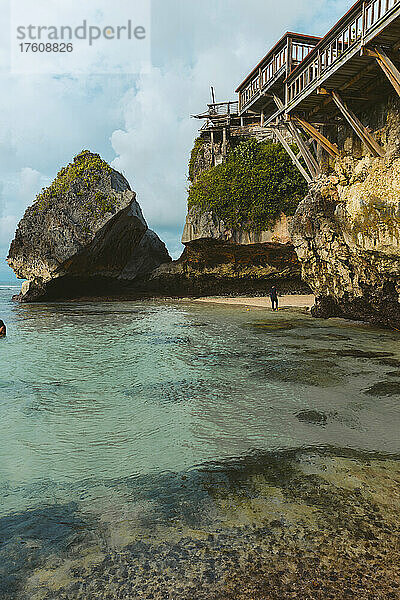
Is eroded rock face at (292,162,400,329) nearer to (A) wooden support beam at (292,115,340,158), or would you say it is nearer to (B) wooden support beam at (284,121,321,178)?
(A) wooden support beam at (292,115,340,158)

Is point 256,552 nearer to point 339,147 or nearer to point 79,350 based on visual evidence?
point 79,350

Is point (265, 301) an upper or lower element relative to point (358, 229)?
lower

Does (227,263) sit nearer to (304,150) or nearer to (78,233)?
(78,233)

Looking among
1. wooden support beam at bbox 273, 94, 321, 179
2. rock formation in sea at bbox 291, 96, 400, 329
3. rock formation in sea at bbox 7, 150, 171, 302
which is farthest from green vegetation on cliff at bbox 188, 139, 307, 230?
rock formation in sea at bbox 291, 96, 400, 329

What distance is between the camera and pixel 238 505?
3.63 metres

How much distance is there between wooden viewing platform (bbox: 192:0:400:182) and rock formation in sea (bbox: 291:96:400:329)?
61 cm

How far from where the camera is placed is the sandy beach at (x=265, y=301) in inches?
913

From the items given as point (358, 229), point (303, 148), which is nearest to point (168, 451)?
point (358, 229)

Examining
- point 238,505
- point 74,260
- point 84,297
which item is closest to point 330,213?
point 238,505

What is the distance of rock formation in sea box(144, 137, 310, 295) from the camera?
81.2 ft

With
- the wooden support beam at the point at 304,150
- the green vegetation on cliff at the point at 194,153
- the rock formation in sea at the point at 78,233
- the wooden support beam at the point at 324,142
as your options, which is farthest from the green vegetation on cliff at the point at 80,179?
the wooden support beam at the point at 324,142

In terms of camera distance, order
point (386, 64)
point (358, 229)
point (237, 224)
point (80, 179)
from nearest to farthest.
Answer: point (386, 64) < point (358, 229) < point (237, 224) < point (80, 179)

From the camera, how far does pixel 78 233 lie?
82.8 ft

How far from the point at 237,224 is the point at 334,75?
13.3 m
